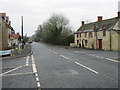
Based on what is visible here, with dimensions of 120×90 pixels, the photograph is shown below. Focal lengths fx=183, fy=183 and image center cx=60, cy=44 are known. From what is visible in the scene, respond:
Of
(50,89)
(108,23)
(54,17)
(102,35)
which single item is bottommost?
(50,89)

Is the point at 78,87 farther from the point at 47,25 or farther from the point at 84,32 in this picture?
the point at 47,25

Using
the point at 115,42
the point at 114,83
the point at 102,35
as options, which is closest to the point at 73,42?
the point at 102,35

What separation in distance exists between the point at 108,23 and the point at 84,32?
33.9 ft

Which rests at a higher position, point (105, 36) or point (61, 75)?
point (105, 36)

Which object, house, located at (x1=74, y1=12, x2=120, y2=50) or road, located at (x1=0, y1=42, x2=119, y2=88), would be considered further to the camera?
house, located at (x1=74, y1=12, x2=120, y2=50)

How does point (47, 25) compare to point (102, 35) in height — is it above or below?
above

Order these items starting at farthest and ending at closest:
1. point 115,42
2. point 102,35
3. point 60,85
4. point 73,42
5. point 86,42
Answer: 1. point 73,42
2. point 86,42
3. point 102,35
4. point 115,42
5. point 60,85

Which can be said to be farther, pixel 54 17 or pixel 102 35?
pixel 54 17

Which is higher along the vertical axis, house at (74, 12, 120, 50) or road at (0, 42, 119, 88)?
house at (74, 12, 120, 50)

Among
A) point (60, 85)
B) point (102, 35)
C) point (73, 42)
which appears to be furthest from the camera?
point (73, 42)

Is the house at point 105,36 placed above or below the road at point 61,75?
above

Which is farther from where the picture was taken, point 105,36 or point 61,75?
point 105,36

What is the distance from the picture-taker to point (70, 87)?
7.64 m

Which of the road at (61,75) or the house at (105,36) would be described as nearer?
the road at (61,75)
